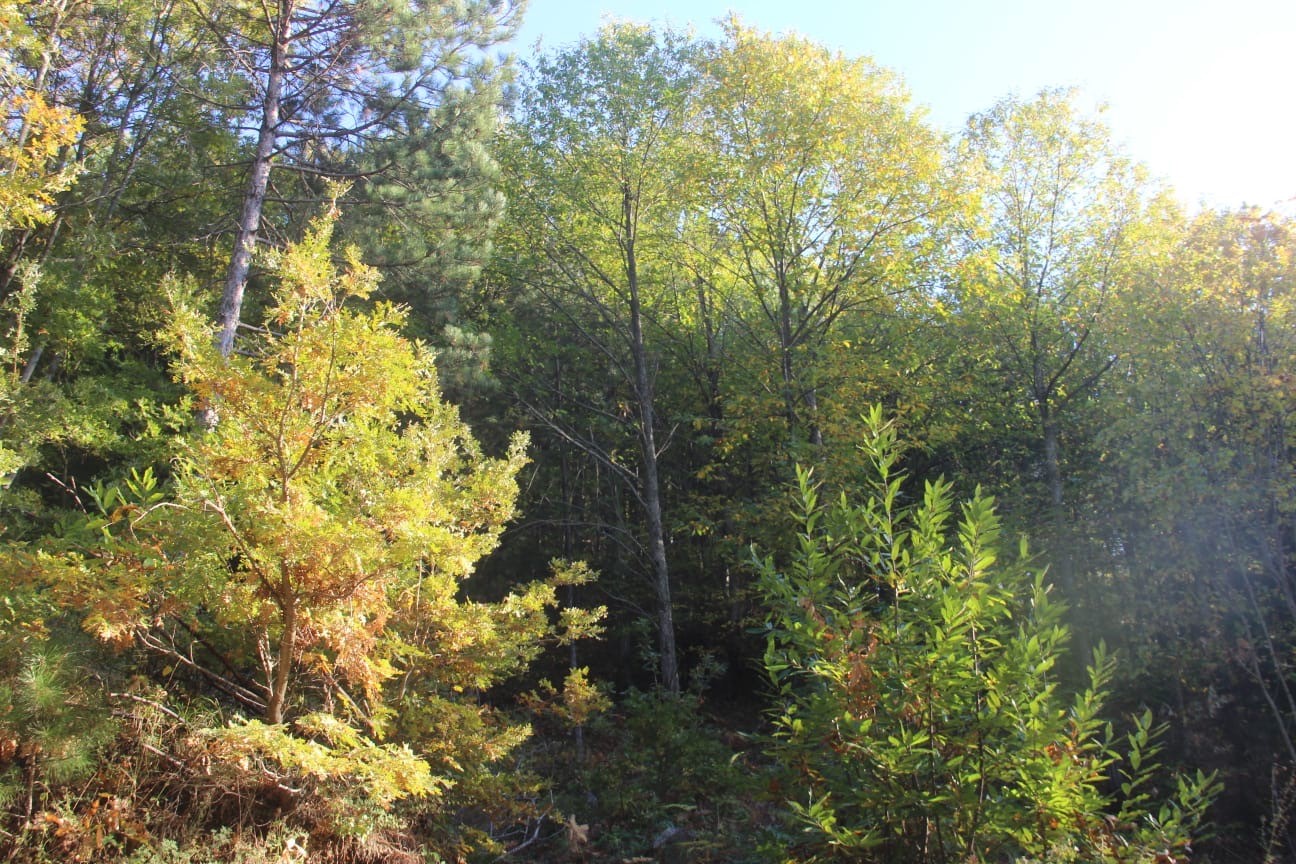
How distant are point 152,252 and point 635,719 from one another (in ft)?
28.4

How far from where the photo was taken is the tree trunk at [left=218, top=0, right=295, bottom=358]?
8.22 m

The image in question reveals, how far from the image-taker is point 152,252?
1080 centimetres

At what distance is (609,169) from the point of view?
36.8ft

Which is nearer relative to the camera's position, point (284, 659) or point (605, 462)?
point (284, 659)

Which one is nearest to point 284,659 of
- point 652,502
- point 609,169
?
point 652,502

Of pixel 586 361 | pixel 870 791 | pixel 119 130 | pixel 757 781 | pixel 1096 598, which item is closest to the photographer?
pixel 870 791

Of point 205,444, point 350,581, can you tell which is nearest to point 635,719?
point 350,581

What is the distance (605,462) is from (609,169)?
4.00 meters

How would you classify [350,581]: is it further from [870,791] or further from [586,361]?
[586,361]

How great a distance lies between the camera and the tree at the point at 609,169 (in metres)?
11.2

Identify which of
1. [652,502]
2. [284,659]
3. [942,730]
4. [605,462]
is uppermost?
[605,462]

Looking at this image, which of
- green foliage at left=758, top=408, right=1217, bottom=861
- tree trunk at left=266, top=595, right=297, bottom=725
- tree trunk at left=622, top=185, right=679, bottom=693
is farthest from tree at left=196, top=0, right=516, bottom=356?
green foliage at left=758, top=408, right=1217, bottom=861

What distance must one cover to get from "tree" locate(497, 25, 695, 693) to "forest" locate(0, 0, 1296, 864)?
0.06m

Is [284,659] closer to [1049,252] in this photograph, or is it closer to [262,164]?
[262,164]
